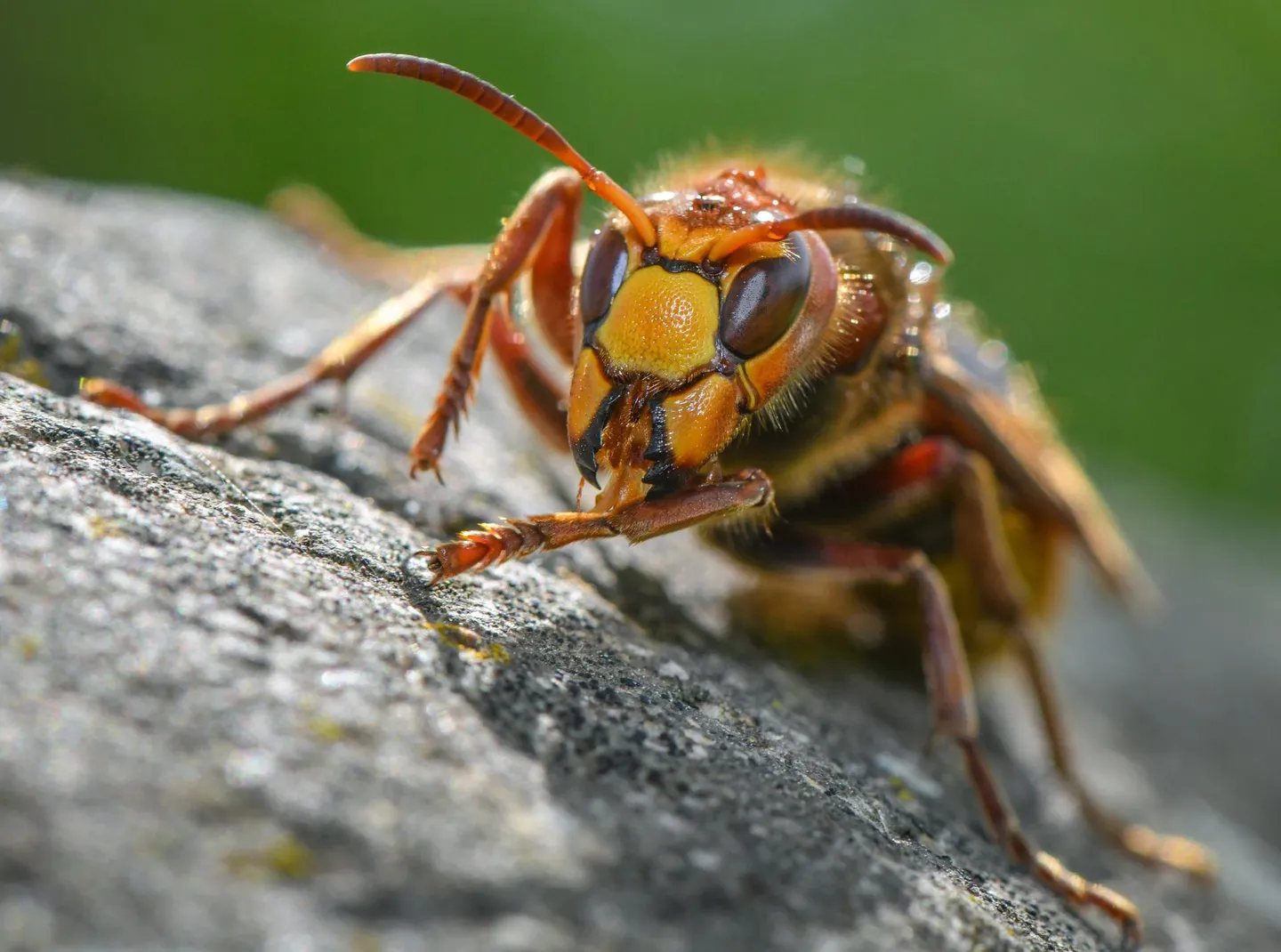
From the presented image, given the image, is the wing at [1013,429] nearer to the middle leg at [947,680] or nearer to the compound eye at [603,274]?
the middle leg at [947,680]

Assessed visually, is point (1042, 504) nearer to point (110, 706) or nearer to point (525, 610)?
point (525, 610)

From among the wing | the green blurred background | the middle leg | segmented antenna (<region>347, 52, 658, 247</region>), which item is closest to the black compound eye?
segmented antenna (<region>347, 52, 658, 247</region>)

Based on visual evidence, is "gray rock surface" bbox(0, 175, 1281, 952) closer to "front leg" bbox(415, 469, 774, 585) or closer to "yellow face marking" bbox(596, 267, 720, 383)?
"front leg" bbox(415, 469, 774, 585)

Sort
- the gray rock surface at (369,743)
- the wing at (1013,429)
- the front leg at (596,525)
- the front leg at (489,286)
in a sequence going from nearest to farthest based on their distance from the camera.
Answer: the gray rock surface at (369,743) < the front leg at (596,525) < the front leg at (489,286) < the wing at (1013,429)

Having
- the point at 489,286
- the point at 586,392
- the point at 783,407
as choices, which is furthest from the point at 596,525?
the point at 489,286

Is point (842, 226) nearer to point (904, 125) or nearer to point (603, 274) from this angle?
point (603, 274)

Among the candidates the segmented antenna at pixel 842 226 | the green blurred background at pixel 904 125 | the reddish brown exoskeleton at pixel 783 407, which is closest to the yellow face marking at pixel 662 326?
the reddish brown exoskeleton at pixel 783 407

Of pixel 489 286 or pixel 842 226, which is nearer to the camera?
pixel 842 226
